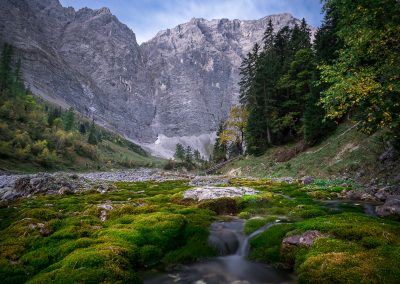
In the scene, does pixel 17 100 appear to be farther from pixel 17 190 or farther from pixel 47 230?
Answer: pixel 47 230

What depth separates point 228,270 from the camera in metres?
11.8

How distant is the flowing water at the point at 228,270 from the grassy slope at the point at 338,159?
1973 cm

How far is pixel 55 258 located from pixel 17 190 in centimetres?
2660

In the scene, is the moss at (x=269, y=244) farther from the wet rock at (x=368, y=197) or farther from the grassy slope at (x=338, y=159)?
the grassy slope at (x=338, y=159)

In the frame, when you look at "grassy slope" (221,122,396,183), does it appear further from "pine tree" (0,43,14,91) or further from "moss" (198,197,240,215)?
"pine tree" (0,43,14,91)

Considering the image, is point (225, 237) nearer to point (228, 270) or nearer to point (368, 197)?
point (228, 270)

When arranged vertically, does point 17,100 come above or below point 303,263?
above

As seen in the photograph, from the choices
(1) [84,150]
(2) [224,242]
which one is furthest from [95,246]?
(1) [84,150]

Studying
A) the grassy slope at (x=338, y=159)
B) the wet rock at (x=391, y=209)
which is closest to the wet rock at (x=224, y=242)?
the wet rock at (x=391, y=209)

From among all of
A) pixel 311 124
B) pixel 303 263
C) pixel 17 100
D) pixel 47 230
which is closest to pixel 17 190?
pixel 47 230

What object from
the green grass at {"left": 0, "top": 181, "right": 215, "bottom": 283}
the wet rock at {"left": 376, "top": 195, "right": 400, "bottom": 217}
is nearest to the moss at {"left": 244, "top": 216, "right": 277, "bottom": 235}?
the green grass at {"left": 0, "top": 181, "right": 215, "bottom": 283}

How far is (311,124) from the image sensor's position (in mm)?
47125

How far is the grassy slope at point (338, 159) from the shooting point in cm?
3094

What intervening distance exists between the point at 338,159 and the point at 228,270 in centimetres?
2977
